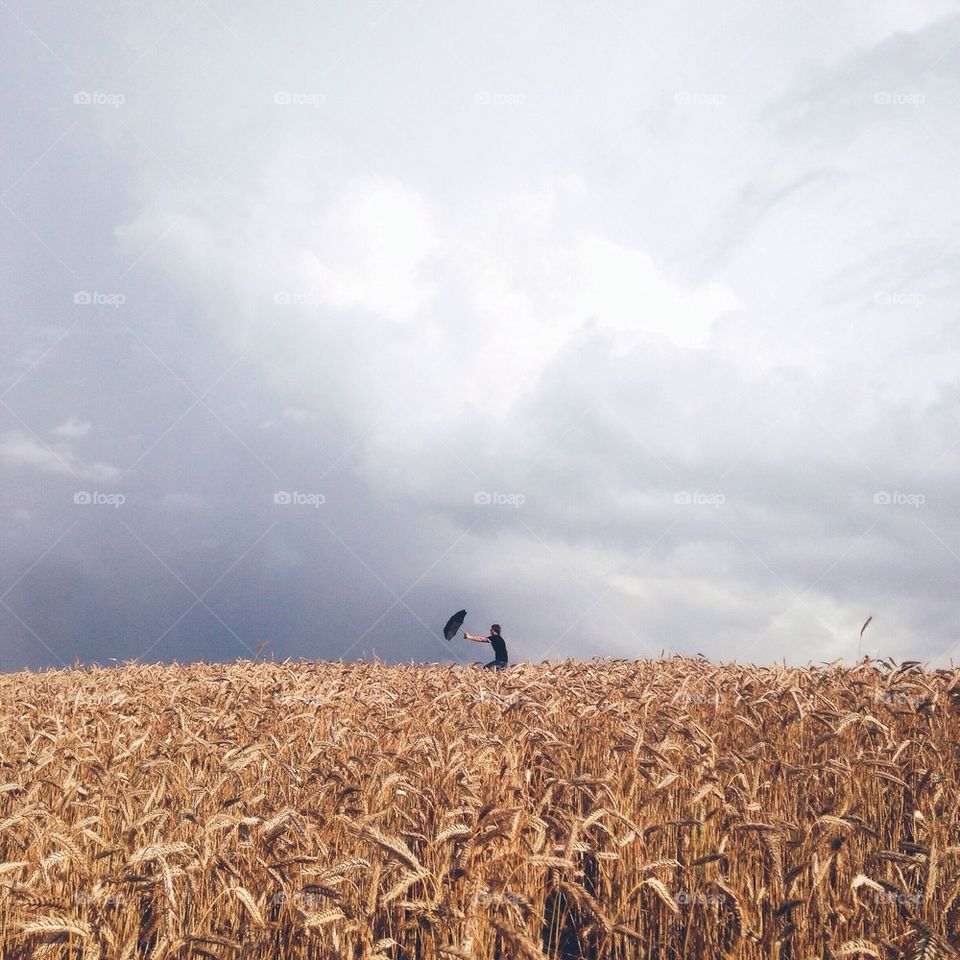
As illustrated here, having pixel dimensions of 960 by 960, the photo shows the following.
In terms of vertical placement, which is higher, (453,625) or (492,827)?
(453,625)

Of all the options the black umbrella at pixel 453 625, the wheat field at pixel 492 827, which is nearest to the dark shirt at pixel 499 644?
the black umbrella at pixel 453 625

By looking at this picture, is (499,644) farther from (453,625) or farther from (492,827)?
(492,827)

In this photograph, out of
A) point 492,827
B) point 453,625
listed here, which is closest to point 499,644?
point 453,625

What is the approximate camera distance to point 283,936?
3.14 meters

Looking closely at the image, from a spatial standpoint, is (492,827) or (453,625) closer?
(492,827)

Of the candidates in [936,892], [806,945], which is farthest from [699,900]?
[936,892]

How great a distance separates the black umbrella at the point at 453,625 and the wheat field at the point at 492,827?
7.24 m

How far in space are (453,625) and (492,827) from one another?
12486mm

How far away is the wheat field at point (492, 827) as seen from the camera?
292 cm

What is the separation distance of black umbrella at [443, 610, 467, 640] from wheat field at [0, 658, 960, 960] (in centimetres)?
724

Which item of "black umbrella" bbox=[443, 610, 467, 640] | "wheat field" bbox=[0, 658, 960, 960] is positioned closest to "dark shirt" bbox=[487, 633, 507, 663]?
"black umbrella" bbox=[443, 610, 467, 640]

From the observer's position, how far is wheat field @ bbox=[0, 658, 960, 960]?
292 cm

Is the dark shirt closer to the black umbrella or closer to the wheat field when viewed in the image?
the black umbrella

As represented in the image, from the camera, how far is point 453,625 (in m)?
15.6
